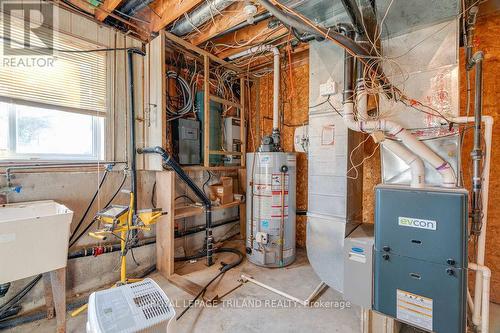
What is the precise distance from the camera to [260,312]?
191 cm

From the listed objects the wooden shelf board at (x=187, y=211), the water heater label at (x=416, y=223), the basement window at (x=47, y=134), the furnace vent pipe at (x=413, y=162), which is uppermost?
the basement window at (x=47, y=134)

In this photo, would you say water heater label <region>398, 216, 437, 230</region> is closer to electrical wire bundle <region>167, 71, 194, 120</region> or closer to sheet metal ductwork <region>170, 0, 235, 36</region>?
sheet metal ductwork <region>170, 0, 235, 36</region>

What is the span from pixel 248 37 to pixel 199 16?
650mm

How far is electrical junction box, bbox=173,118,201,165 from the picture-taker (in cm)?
277

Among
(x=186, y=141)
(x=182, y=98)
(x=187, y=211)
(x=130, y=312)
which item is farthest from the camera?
(x=182, y=98)

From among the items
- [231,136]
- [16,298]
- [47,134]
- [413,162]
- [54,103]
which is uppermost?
[54,103]

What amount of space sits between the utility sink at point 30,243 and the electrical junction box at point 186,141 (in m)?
1.33

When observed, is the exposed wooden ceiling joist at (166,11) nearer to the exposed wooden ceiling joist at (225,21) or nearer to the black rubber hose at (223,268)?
the exposed wooden ceiling joist at (225,21)

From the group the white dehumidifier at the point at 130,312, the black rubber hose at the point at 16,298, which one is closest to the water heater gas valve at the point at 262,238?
the white dehumidifier at the point at 130,312

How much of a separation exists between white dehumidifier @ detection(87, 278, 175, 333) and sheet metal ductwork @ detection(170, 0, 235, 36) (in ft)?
7.77

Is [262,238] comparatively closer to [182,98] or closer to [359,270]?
[359,270]

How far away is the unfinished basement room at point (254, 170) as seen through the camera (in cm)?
144

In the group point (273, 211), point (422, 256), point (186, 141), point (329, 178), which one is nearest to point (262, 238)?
point (273, 211)

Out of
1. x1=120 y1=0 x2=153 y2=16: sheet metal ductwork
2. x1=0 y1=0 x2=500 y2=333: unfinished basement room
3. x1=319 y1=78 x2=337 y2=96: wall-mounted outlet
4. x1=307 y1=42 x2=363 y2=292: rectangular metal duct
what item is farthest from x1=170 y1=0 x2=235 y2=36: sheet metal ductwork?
x1=319 y1=78 x2=337 y2=96: wall-mounted outlet
